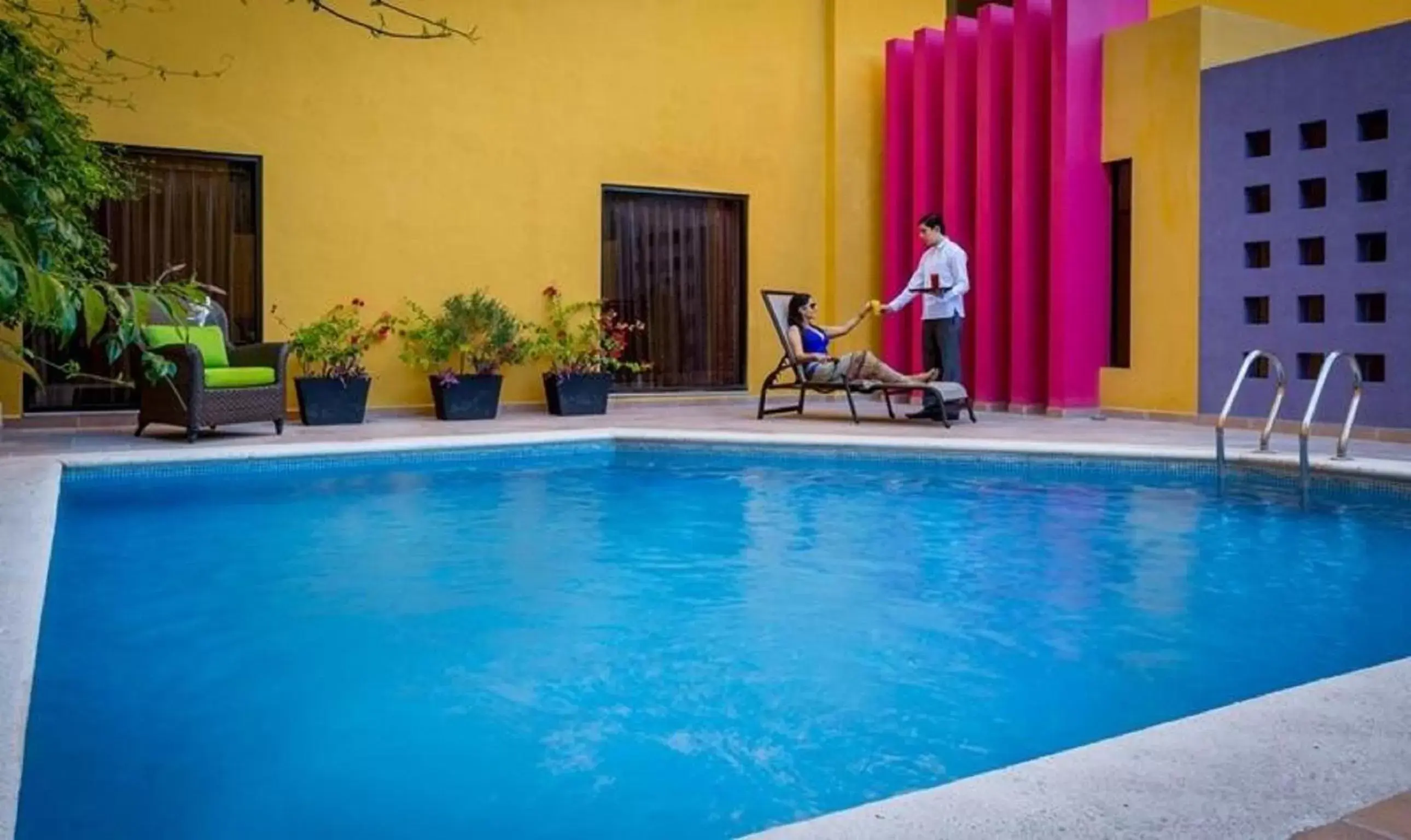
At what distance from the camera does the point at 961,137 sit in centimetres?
1062

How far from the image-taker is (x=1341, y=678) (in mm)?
2420

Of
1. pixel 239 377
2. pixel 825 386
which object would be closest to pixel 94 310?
pixel 239 377

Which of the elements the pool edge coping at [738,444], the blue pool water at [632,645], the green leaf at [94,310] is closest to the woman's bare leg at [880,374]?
the pool edge coping at [738,444]

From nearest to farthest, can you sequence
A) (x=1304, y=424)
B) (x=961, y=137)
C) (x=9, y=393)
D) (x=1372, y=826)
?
(x=1372, y=826)
(x=1304, y=424)
(x=9, y=393)
(x=961, y=137)

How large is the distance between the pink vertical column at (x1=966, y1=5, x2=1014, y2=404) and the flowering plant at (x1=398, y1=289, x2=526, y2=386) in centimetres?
404

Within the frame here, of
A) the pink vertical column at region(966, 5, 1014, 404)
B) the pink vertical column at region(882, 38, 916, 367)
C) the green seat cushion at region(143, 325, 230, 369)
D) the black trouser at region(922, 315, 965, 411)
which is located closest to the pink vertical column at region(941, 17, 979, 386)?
the pink vertical column at region(966, 5, 1014, 404)

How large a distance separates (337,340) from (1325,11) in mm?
9683

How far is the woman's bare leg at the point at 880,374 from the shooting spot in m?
8.27

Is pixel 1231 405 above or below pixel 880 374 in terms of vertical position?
below

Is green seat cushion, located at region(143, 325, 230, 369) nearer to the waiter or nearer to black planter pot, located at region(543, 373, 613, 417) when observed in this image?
black planter pot, located at region(543, 373, 613, 417)

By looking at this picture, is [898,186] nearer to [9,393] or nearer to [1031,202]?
[1031,202]

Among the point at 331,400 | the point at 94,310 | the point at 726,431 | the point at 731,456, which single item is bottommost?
the point at 731,456

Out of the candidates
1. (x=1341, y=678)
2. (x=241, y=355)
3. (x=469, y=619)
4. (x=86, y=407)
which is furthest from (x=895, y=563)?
(x=86, y=407)

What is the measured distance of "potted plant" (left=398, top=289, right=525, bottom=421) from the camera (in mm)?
9375
